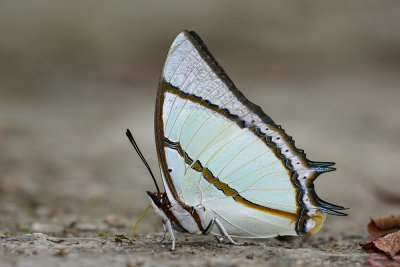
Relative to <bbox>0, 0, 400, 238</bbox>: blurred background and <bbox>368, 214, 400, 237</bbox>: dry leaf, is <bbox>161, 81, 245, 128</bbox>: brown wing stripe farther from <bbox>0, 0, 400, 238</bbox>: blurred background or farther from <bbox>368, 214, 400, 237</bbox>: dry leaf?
<bbox>0, 0, 400, 238</bbox>: blurred background

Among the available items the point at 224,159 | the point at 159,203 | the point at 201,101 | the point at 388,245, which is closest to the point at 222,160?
the point at 224,159

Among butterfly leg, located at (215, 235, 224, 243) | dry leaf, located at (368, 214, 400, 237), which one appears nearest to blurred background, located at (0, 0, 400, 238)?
dry leaf, located at (368, 214, 400, 237)

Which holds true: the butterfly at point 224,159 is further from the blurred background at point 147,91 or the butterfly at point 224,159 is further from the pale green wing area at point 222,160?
the blurred background at point 147,91

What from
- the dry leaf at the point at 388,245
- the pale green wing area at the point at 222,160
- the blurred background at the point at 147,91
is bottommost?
the dry leaf at the point at 388,245

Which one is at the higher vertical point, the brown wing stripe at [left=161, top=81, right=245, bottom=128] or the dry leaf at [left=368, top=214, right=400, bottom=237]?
the brown wing stripe at [left=161, top=81, right=245, bottom=128]

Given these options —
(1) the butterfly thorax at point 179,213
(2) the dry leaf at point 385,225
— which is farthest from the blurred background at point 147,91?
(1) the butterfly thorax at point 179,213
